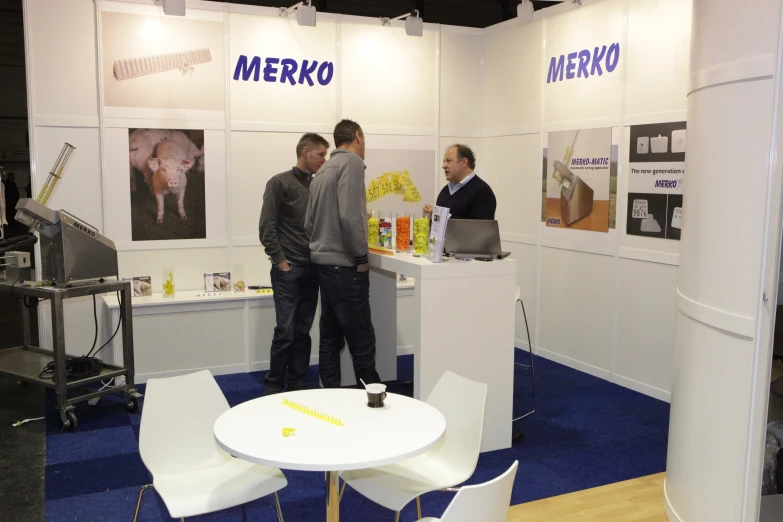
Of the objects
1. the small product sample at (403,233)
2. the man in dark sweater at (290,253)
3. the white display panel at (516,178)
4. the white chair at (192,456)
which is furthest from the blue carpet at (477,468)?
the white display panel at (516,178)

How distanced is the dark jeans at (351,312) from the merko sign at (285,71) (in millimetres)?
2168

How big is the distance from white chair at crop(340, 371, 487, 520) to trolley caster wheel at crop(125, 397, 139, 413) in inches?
102

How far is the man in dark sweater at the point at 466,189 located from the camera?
194 inches

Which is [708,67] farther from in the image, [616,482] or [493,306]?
[616,482]

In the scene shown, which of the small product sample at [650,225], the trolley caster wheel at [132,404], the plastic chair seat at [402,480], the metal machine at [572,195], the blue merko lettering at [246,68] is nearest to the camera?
the plastic chair seat at [402,480]

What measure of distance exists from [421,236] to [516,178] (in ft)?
8.41

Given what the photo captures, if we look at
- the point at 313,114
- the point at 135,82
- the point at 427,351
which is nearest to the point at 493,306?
the point at 427,351

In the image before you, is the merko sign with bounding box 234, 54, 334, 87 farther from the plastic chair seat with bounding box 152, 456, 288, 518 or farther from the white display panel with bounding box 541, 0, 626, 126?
the plastic chair seat with bounding box 152, 456, 288, 518

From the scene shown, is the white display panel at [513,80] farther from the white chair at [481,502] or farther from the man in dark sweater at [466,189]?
the white chair at [481,502]

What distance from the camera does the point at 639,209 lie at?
16.8ft

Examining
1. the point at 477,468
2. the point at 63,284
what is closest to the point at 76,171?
the point at 63,284

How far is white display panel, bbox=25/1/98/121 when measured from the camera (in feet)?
16.9

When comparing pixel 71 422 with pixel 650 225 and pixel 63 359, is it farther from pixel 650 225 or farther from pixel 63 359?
pixel 650 225

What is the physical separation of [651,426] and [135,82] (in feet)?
14.8
